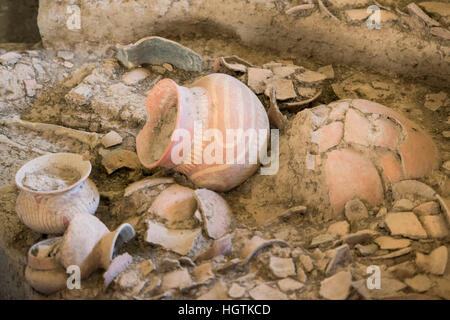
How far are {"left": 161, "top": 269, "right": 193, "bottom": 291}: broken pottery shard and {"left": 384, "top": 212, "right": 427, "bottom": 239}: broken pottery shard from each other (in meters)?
1.21

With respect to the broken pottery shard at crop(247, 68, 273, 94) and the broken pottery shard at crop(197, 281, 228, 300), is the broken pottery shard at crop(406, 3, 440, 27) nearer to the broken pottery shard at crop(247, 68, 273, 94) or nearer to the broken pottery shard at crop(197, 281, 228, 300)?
the broken pottery shard at crop(247, 68, 273, 94)

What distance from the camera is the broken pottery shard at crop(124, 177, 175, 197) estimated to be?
3.18 m

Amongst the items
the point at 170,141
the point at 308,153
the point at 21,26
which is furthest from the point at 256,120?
the point at 21,26

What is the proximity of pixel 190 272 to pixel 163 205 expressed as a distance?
55 cm

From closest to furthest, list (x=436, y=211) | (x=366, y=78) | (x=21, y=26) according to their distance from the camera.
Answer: (x=436, y=211)
(x=366, y=78)
(x=21, y=26)

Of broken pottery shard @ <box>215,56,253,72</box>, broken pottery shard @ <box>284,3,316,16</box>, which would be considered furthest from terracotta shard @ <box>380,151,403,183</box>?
broken pottery shard @ <box>284,3,316,16</box>

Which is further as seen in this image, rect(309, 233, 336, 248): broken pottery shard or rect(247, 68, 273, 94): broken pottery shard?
rect(247, 68, 273, 94): broken pottery shard

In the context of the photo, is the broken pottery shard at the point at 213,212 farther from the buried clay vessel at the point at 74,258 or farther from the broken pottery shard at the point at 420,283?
the broken pottery shard at the point at 420,283

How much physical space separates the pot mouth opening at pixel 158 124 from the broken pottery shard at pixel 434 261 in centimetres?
170

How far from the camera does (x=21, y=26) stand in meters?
4.95

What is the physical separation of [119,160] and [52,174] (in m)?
0.62

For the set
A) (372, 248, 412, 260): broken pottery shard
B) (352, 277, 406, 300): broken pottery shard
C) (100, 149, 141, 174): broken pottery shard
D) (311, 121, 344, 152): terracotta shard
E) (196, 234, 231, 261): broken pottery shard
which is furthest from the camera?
(100, 149, 141, 174): broken pottery shard

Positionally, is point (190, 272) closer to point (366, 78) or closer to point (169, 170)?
point (169, 170)
